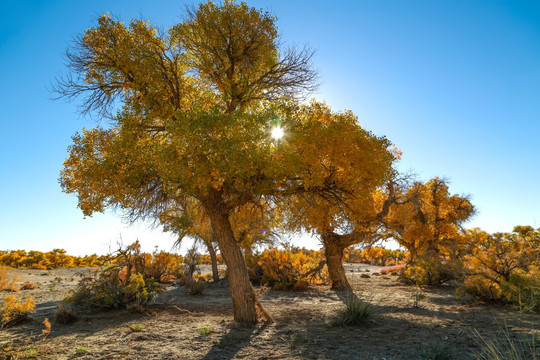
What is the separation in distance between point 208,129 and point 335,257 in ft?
35.6

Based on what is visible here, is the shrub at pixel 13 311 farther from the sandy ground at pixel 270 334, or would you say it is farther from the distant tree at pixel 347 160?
the distant tree at pixel 347 160

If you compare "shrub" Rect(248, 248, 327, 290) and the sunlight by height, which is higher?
the sunlight

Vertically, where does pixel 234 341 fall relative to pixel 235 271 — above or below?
A: below

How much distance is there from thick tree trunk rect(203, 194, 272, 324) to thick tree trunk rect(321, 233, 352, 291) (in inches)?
299

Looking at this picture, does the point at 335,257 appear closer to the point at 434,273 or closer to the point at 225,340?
the point at 434,273

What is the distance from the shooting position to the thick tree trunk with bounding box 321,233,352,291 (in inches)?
615

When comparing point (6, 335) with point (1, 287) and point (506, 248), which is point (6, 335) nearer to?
point (1, 287)

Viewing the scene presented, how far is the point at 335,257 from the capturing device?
15695 mm

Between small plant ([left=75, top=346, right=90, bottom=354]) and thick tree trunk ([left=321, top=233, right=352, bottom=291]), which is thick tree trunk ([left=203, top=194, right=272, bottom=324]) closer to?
small plant ([left=75, top=346, right=90, bottom=354])

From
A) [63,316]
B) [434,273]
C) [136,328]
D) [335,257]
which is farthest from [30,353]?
[434,273]

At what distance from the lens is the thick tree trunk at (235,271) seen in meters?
8.32

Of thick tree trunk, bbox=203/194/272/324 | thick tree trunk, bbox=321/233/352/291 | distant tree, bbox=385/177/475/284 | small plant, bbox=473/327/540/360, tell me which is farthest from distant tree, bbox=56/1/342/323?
distant tree, bbox=385/177/475/284

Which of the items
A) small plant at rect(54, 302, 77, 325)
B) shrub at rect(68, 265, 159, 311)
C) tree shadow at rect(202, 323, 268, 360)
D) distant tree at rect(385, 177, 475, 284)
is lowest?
tree shadow at rect(202, 323, 268, 360)

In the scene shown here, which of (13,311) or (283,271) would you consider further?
(283,271)
